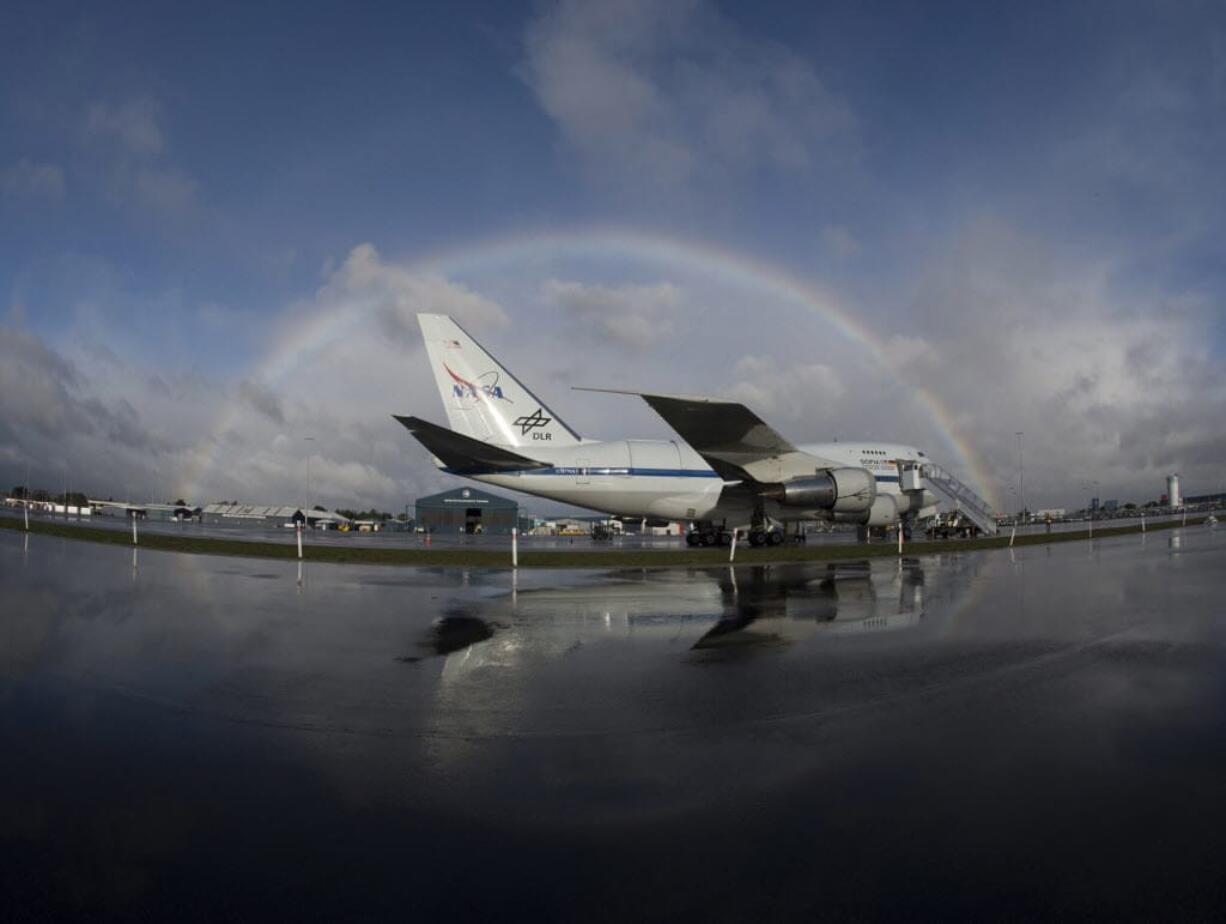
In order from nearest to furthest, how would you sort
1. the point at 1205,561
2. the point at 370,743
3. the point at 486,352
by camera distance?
the point at 370,743 → the point at 1205,561 → the point at 486,352

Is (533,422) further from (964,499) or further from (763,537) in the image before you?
(964,499)

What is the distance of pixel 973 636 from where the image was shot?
27.1 ft

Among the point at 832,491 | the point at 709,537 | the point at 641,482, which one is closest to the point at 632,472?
the point at 641,482

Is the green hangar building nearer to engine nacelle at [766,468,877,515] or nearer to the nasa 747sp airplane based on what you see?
the nasa 747sp airplane

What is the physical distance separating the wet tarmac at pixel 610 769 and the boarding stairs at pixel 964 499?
2909 centimetres

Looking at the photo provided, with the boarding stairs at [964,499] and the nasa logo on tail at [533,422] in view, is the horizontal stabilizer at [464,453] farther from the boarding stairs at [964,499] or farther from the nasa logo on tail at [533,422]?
the boarding stairs at [964,499]

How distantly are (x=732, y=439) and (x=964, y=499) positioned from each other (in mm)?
19728

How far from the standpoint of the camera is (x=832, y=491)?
91.1 ft

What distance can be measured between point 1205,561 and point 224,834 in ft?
73.5

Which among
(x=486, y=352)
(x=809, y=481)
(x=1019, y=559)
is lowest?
(x=1019, y=559)

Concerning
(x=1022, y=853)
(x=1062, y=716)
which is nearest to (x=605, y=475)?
(x=1062, y=716)

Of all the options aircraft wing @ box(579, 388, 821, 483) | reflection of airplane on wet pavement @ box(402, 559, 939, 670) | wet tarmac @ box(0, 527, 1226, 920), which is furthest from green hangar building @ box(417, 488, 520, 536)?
wet tarmac @ box(0, 527, 1226, 920)

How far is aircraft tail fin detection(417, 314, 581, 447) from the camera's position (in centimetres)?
2712

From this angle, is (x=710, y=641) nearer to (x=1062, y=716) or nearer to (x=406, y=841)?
(x=1062, y=716)
